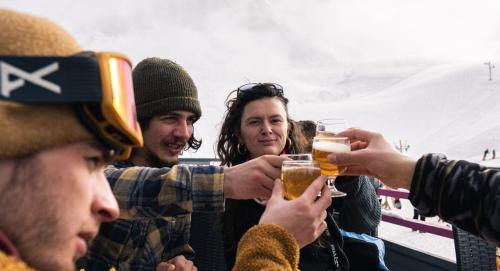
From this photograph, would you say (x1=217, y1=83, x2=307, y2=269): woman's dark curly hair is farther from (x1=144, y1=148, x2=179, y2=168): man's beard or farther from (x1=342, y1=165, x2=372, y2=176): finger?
(x1=342, y1=165, x2=372, y2=176): finger

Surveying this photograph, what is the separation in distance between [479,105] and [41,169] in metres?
71.6

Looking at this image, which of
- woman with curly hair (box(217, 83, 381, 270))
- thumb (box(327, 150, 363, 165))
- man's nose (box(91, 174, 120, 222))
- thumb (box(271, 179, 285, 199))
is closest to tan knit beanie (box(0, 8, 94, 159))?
man's nose (box(91, 174, 120, 222))

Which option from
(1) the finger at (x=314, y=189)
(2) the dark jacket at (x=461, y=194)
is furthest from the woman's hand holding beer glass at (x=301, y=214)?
(2) the dark jacket at (x=461, y=194)

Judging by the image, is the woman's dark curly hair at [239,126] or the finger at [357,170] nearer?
the finger at [357,170]

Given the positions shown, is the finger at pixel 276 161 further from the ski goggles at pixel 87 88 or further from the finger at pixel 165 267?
the ski goggles at pixel 87 88

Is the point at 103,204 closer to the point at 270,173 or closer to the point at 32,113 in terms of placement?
the point at 32,113

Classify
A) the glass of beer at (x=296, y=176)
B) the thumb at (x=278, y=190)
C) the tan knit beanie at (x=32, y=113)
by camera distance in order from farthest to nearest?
the glass of beer at (x=296, y=176) → the thumb at (x=278, y=190) → the tan knit beanie at (x=32, y=113)

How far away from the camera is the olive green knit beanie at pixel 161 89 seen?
2.91m

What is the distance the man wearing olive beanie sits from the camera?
2.20 m

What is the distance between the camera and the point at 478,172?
1574 millimetres

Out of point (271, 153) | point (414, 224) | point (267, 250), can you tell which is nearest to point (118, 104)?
point (267, 250)

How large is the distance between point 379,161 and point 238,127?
1860 millimetres

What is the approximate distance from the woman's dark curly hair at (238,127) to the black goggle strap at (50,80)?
2593 mm

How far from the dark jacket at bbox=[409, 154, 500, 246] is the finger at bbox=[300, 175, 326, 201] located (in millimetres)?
404
